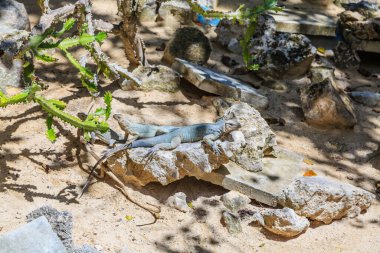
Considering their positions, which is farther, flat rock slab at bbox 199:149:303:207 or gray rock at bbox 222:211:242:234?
flat rock slab at bbox 199:149:303:207

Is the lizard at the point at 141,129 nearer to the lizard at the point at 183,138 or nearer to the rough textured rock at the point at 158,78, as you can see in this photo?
the lizard at the point at 183,138

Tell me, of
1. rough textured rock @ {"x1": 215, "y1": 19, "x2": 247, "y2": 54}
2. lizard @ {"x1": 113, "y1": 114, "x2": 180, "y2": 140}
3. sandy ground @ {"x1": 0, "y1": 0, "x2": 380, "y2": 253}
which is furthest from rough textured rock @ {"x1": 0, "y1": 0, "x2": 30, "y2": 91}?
rough textured rock @ {"x1": 215, "y1": 19, "x2": 247, "y2": 54}

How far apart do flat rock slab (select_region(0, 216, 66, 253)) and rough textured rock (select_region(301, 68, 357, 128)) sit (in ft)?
11.4

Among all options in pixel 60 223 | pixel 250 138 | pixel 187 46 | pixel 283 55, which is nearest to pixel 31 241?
pixel 60 223

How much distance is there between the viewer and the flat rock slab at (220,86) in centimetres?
557

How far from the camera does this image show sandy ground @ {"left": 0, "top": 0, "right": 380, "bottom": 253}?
152 inches

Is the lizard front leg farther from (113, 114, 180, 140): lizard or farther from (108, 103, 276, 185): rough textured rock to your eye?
(113, 114, 180, 140): lizard

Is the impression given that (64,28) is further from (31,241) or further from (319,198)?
(319,198)

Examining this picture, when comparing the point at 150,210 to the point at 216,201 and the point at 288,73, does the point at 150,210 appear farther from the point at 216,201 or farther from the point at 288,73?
the point at 288,73

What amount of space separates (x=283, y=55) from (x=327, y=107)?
1.12 m

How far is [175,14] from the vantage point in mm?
7277

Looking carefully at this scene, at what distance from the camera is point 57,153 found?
14.8 ft

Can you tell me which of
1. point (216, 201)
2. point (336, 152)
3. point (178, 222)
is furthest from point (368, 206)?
point (178, 222)

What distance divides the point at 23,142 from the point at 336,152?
283 cm
